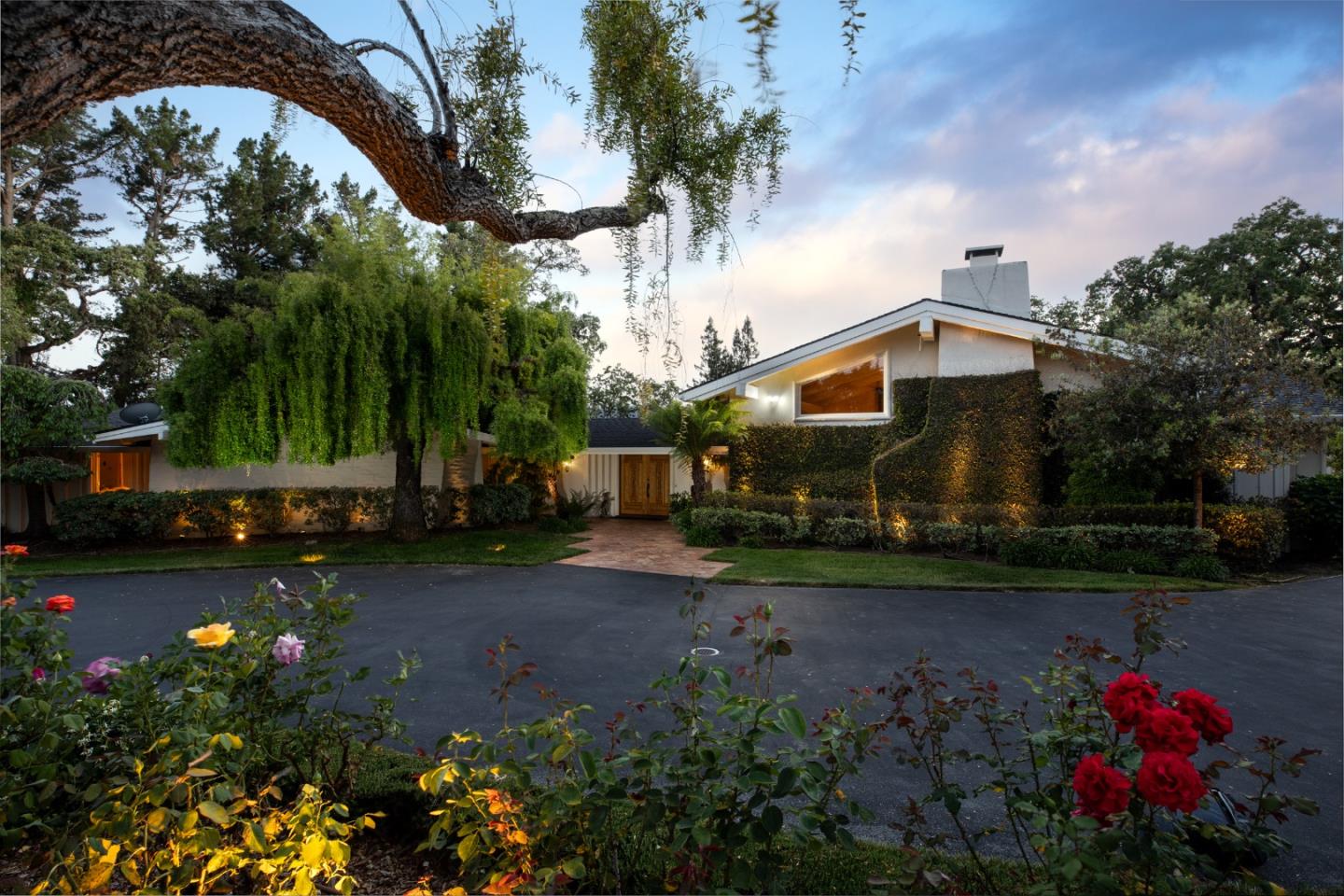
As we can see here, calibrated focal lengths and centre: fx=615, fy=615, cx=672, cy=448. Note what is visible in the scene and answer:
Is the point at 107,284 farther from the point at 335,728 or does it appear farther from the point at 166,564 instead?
the point at 335,728

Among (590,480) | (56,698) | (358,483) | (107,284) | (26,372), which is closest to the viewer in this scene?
(56,698)

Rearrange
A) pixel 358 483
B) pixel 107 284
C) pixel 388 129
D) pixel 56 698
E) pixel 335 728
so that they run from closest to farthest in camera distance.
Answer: pixel 388 129, pixel 56 698, pixel 335 728, pixel 358 483, pixel 107 284

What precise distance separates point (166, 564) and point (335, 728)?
12.0m

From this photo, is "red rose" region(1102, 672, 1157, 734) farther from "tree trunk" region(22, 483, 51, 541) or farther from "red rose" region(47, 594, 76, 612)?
"tree trunk" region(22, 483, 51, 541)

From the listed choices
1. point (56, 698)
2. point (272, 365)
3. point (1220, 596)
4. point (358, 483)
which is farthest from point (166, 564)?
point (1220, 596)

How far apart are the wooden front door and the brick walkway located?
2782 millimetres

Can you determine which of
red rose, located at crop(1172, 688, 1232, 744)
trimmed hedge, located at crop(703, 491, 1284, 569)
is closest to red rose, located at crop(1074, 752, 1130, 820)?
red rose, located at crop(1172, 688, 1232, 744)

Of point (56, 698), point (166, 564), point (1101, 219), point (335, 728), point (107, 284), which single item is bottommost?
point (166, 564)

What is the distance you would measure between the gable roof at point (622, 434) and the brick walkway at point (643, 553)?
11.7 feet

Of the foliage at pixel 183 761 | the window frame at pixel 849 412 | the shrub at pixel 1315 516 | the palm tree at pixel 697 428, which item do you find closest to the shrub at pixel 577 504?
the palm tree at pixel 697 428

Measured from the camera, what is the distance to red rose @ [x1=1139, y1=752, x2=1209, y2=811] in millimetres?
1267

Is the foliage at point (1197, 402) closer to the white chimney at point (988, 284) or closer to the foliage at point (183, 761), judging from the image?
the white chimney at point (988, 284)

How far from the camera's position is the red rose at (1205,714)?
1.50m

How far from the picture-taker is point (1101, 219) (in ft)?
16.4
